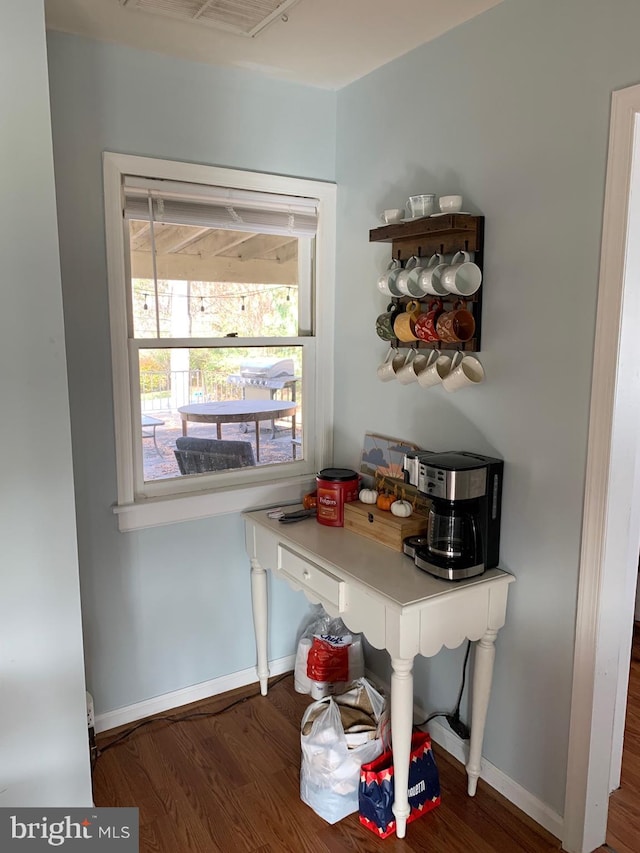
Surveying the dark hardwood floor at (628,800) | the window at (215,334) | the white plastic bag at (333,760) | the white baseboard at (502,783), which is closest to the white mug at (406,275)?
the window at (215,334)

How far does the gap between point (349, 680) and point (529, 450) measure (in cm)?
129

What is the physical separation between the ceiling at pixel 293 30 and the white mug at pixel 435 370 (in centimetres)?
103

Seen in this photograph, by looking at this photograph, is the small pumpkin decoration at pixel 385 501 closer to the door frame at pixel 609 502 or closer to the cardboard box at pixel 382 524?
the cardboard box at pixel 382 524

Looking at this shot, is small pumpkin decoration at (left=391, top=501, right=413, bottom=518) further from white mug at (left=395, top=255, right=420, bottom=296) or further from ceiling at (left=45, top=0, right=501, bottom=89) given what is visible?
ceiling at (left=45, top=0, right=501, bottom=89)

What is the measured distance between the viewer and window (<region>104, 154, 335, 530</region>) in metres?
2.37

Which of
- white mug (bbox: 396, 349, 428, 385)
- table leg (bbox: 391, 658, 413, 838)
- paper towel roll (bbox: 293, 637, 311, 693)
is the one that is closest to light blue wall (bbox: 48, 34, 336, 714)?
paper towel roll (bbox: 293, 637, 311, 693)

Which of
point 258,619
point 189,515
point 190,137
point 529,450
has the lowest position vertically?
point 258,619

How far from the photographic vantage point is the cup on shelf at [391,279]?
228cm

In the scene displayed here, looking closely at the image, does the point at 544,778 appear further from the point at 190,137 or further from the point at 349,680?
the point at 190,137

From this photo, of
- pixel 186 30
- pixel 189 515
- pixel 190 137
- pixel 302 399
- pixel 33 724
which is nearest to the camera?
pixel 33 724

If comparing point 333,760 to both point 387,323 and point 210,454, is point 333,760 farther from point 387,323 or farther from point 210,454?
point 387,323

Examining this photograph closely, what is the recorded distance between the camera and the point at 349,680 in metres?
2.67

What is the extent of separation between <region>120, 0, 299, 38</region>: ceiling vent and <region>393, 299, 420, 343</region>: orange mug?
0.97 meters

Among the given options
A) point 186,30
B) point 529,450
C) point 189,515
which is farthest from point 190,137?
point 529,450
